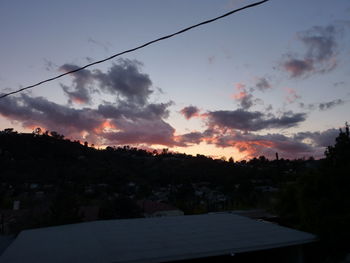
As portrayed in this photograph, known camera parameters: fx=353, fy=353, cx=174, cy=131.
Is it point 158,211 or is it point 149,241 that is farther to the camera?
point 158,211

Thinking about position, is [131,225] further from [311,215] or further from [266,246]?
[311,215]

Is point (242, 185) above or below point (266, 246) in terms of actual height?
above

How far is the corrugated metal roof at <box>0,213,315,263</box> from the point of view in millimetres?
8656

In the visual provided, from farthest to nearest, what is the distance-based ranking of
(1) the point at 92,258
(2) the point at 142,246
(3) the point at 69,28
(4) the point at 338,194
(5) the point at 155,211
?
1. (5) the point at 155,211
2. (3) the point at 69,28
3. (4) the point at 338,194
4. (2) the point at 142,246
5. (1) the point at 92,258

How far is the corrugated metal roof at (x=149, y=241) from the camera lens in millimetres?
8656

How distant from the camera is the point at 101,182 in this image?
58312 millimetres

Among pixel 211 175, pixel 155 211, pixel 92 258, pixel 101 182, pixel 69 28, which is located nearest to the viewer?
pixel 92 258

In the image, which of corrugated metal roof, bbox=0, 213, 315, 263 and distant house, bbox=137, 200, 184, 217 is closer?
corrugated metal roof, bbox=0, 213, 315, 263

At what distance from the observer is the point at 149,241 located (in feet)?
32.7

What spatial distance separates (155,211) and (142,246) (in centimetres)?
3330

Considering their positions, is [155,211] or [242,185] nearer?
[155,211]

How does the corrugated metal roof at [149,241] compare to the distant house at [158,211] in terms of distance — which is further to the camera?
the distant house at [158,211]

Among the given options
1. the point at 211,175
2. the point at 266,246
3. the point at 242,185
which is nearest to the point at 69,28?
the point at 266,246

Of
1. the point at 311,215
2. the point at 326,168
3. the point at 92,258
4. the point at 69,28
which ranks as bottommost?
the point at 92,258
